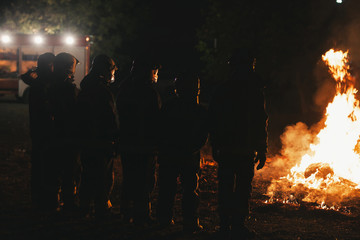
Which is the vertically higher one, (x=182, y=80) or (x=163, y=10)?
(x=163, y=10)

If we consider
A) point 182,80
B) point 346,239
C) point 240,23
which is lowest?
point 346,239

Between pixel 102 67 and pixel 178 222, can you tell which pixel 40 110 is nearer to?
pixel 102 67

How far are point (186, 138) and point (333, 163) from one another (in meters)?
4.45

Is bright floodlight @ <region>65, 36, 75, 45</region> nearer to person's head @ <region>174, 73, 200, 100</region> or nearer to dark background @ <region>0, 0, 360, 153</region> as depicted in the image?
dark background @ <region>0, 0, 360, 153</region>

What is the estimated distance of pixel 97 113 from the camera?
5578 millimetres

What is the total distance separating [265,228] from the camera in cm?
566

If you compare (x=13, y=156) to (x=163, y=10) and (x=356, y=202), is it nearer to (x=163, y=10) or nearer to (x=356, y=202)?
(x=356, y=202)

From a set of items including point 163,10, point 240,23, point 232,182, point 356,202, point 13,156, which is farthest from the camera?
point 163,10

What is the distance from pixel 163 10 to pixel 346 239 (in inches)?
2009

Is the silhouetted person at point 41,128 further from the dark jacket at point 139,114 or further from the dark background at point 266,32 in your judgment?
the dark background at point 266,32

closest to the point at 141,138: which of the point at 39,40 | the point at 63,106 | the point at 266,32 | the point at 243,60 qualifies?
the point at 63,106

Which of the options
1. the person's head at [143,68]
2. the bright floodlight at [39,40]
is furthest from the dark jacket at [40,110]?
the bright floodlight at [39,40]

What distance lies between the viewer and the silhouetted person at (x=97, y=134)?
219 inches

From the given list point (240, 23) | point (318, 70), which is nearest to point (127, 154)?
point (318, 70)
